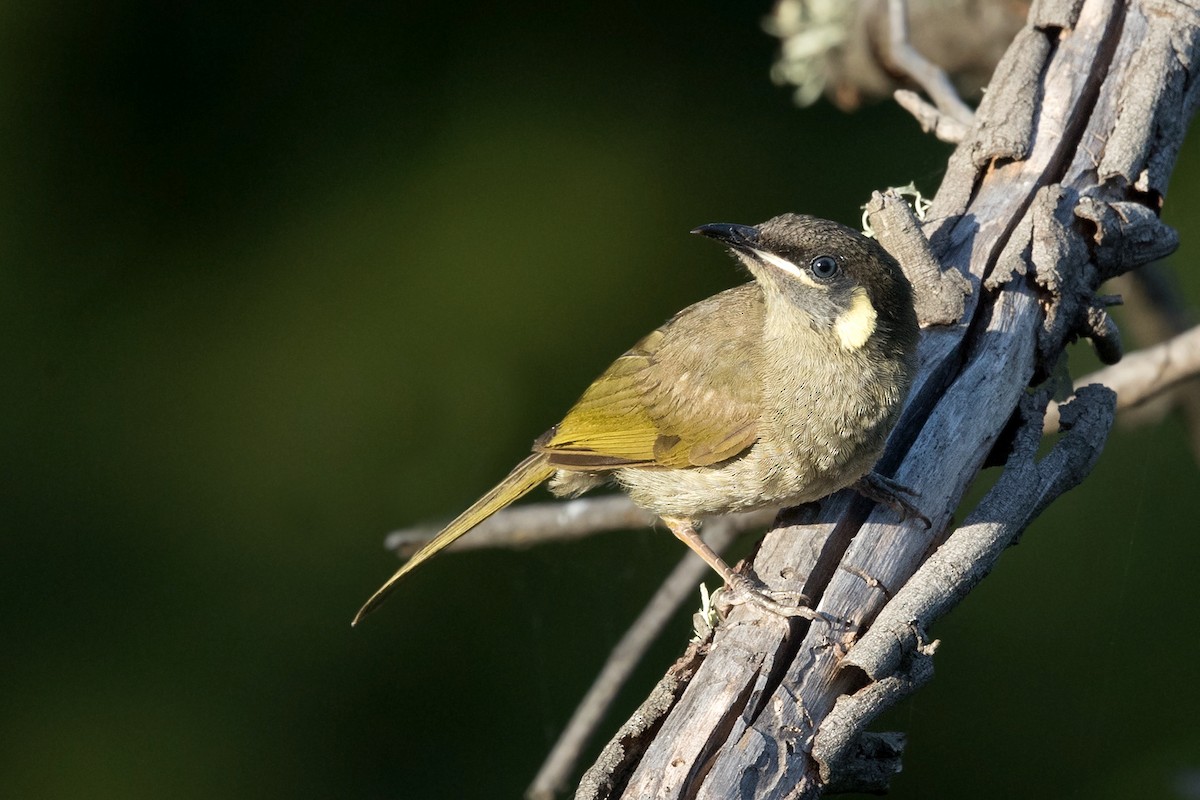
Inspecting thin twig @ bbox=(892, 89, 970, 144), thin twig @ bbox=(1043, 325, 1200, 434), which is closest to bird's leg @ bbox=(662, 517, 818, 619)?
thin twig @ bbox=(1043, 325, 1200, 434)

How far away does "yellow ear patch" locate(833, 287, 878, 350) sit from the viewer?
2545mm

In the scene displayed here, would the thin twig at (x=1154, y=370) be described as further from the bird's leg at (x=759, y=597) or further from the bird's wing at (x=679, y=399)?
the bird's leg at (x=759, y=597)

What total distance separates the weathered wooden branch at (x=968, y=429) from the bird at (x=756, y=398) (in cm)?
11

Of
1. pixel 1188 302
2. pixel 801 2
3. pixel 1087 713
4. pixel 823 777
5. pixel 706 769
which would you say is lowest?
pixel 1087 713

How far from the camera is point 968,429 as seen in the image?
2.40 metres

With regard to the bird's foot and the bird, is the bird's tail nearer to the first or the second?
the bird

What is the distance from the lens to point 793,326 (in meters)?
2.69

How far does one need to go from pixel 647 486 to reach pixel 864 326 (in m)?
0.69

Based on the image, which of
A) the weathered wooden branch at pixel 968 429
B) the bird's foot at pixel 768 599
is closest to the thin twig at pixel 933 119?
the weathered wooden branch at pixel 968 429

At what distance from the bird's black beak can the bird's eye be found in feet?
0.50

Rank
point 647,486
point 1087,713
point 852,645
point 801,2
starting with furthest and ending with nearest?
1. point 801,2
2. point 1087,713
3. point 647,486
4. point 852,645

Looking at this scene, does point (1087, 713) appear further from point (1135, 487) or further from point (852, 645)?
point (852, 645)

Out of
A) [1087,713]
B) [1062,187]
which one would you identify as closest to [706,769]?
[1062,187]

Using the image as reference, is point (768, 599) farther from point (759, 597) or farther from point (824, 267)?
point (824, 267)
